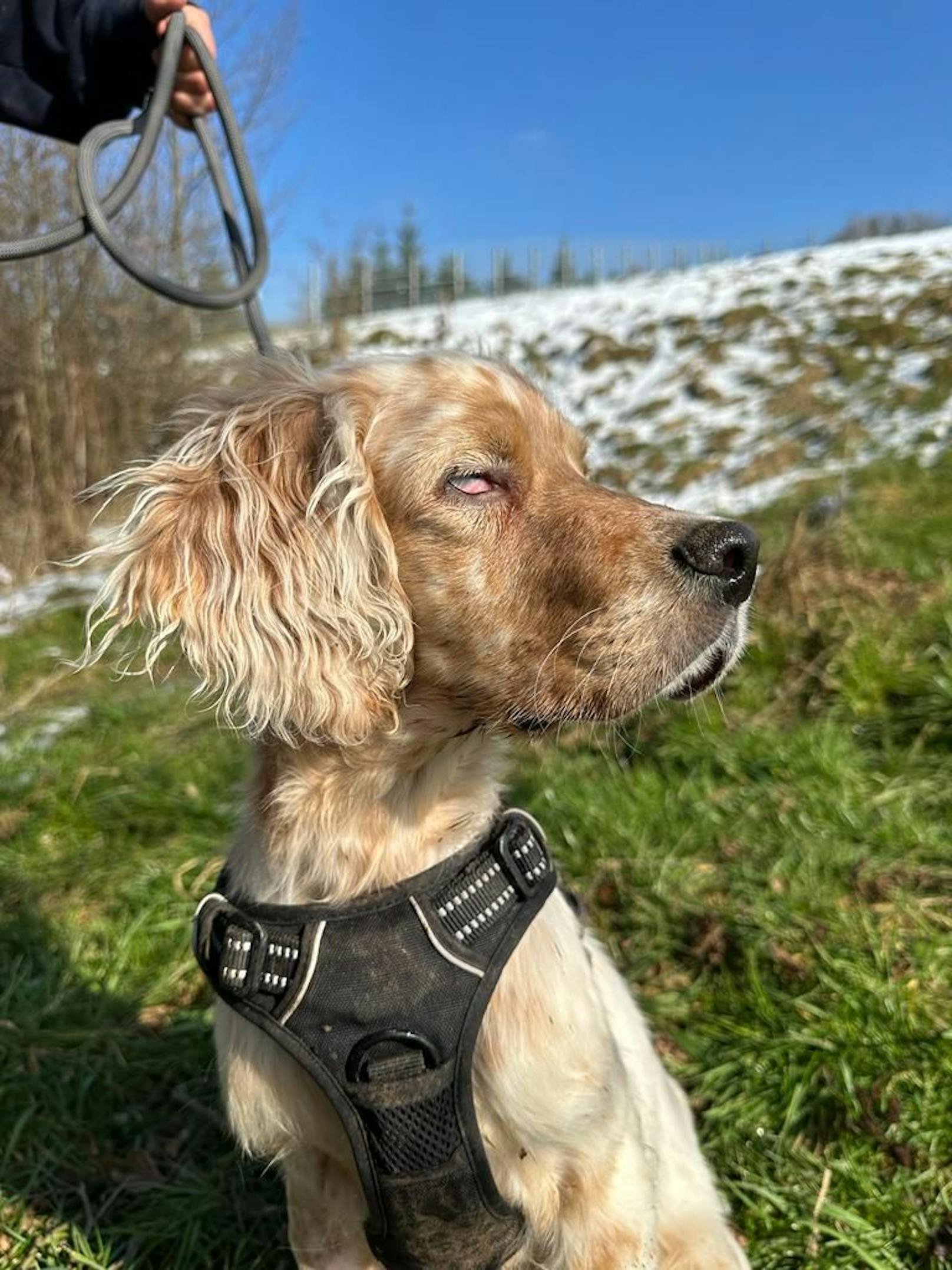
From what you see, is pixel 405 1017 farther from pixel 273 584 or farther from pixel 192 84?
pixel 192 84

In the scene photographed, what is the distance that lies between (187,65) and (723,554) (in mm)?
2276

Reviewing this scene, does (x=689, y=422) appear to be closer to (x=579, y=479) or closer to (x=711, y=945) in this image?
(x=711, y=945)

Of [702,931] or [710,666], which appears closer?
[710,666]

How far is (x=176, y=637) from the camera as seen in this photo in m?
1.90

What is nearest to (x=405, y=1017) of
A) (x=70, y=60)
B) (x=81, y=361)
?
(x=70, y=60)

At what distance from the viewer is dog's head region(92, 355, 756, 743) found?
1766mm

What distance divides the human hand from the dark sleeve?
0.03 metres

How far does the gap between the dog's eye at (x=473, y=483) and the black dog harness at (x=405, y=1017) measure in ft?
2.29

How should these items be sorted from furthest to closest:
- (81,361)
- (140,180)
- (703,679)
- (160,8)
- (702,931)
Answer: (81,361) → (702,931) → (140,180) → (160,8) → (703,679)

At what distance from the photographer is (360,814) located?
1.87m

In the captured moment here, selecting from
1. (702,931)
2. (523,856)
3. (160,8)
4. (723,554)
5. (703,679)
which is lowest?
(702,931)

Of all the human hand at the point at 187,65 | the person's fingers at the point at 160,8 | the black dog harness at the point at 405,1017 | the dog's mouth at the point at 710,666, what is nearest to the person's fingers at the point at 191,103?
the human hand at the point at 187,65

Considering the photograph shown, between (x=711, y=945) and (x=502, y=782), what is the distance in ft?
4.48

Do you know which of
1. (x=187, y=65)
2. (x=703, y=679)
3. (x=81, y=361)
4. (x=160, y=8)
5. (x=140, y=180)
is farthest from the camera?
(x=81, y=361)
